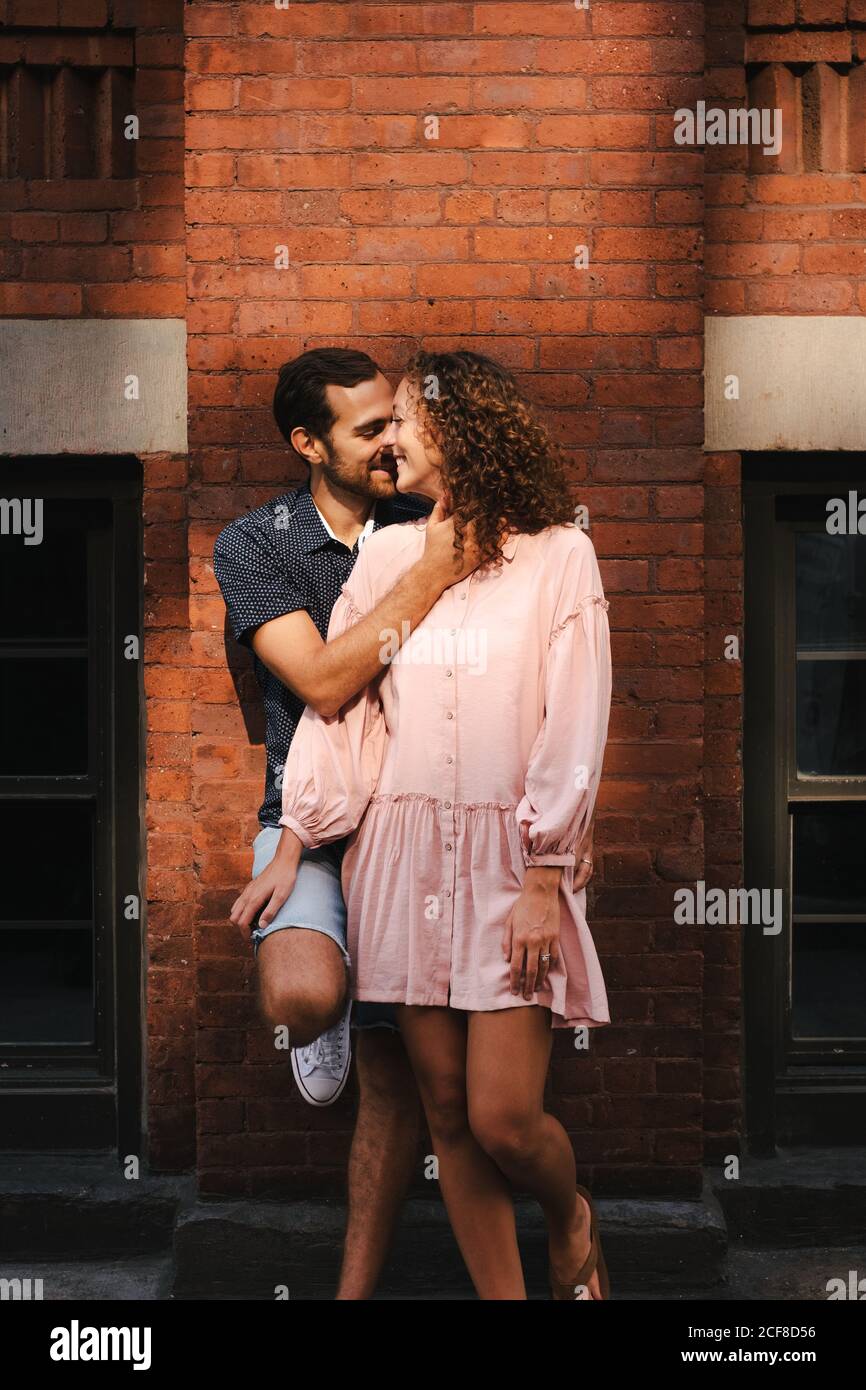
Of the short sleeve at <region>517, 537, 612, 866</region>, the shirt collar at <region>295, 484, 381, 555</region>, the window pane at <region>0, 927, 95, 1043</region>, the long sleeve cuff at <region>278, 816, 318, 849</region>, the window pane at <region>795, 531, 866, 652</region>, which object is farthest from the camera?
the window pane at <region>0, 927, 95, 1043</region>

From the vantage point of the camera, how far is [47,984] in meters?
4.09

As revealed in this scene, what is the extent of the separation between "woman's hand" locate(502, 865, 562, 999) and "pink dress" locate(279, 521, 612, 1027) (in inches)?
1.3

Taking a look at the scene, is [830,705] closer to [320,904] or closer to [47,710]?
[320,904]

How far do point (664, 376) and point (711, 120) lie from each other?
76cm

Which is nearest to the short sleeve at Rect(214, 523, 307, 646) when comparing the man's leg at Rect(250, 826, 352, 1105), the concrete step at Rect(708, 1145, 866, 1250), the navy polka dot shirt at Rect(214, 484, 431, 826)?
the navy polka dot shirt at Rect(214, 484, 431, 826)

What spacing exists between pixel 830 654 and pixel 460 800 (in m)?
1.65

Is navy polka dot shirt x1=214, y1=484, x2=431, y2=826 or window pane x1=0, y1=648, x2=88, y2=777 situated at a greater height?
navy polka dot shirt x1=214, y1=484, x2=431, y2=826

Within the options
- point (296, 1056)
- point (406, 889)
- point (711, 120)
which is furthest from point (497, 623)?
point (711, 120)

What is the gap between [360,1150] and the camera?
10.5 feet

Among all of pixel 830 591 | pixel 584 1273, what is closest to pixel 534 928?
pixel 584 1273

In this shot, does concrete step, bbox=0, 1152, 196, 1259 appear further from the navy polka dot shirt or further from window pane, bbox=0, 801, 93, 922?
the navy polka dot shirt

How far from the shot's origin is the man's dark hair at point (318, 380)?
315 cm

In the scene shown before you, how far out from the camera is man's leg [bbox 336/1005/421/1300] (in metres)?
3.15

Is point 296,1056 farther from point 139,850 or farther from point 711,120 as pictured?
point 711,120
